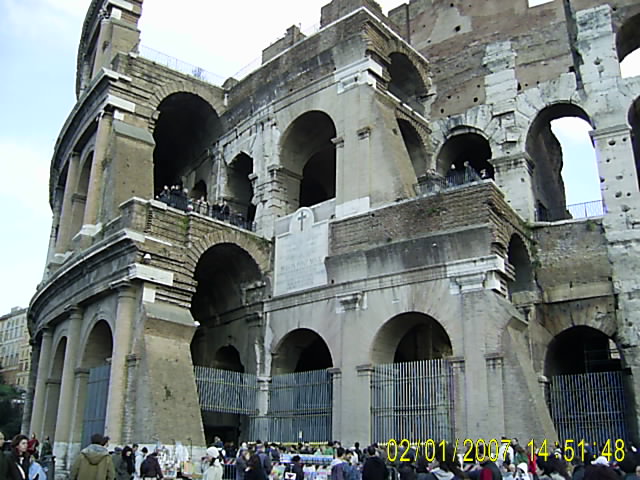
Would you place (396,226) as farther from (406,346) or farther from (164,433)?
(164,433)

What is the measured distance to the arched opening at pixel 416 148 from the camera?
65.3 ft

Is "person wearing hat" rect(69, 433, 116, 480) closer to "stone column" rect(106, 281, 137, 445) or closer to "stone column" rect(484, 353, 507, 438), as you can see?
"stone column" rect(484, 353, 507, 438)

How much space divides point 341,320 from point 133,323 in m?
4.81

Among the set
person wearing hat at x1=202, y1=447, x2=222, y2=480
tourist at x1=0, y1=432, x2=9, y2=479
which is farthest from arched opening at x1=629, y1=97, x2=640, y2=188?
tourist at x1=0, y1=432, x2=9, y2=479

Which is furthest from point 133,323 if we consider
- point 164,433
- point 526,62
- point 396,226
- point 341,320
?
point 526,62

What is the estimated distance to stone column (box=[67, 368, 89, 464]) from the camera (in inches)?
678

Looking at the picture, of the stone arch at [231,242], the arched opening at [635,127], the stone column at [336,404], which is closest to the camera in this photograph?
the stone column at [336,404]

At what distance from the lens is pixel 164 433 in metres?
14.5

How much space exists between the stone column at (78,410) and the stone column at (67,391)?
18 centimetres

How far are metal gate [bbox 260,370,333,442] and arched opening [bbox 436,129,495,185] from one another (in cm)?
697

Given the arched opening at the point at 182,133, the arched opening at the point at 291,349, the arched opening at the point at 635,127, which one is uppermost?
the arched opening at the point at 182,133

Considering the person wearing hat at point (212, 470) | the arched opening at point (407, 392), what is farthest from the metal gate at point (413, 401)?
the person wearing hat at point (212, 470)

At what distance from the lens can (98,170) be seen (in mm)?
20266

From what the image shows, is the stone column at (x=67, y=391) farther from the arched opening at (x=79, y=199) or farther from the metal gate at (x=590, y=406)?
the metal gate at (x=590, y=406)
